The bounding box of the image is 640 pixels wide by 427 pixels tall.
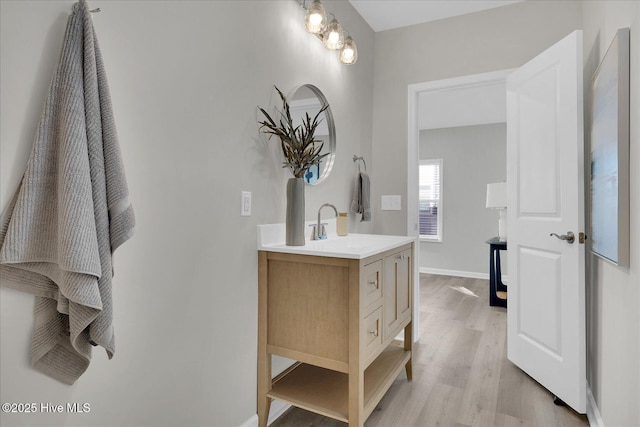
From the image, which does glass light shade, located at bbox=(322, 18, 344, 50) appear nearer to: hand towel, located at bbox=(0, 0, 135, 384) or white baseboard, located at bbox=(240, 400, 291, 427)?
hand towel, located at bbox=(0, 0, 135, 384)

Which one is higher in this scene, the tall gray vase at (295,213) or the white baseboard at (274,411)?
the tall gray vase at (295,213)

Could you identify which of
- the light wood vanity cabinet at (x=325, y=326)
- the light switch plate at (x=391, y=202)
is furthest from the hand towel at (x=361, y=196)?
the light wood vanity cabinet at (x=325, y=326)

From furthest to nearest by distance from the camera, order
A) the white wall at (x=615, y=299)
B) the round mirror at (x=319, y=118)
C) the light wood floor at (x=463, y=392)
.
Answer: the round mirror at (x=319, y=118), the light wood floor at (x=463, y=392), the white wall at (x=615, y=299)

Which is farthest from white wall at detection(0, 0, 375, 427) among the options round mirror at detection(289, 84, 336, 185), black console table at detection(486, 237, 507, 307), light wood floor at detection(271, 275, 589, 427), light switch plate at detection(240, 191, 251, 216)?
black console table at detection(486, 237, 507, 307)

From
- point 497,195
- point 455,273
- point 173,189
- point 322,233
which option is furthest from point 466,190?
point 173,189

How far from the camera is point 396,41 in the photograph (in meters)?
3.04

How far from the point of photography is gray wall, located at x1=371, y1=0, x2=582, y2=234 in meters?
2.56

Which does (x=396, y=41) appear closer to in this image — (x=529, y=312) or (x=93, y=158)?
(x=529, y=312)

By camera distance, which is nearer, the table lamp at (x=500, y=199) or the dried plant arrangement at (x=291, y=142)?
the dried plant arrangement at (x=291, y=142)

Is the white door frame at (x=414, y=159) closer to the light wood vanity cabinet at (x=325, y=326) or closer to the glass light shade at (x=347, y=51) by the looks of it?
the glass light shade at (x=347, y=51)

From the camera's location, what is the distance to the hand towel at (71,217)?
0.84m

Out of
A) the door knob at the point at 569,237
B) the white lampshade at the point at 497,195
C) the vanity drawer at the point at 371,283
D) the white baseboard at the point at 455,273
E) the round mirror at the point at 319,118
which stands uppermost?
the round mirror at the point at 319,118

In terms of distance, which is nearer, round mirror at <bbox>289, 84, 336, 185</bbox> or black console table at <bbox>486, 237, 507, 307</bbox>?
round mirror at <bbox>289, 84, 336, 185</bbox>

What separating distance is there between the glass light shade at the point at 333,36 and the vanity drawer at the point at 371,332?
1.55m
